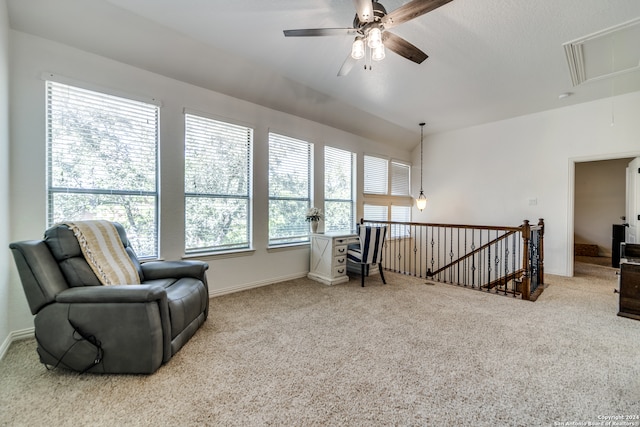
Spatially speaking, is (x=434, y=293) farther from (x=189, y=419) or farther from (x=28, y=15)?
(x=28, y=15)

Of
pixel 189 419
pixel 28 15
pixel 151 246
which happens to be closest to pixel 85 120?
pixel 28 15

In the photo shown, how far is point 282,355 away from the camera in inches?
80.7

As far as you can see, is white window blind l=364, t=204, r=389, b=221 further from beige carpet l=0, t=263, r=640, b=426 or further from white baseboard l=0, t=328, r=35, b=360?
white baseboard l=0, t=328, r=35, b=360

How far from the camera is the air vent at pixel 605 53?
259cm

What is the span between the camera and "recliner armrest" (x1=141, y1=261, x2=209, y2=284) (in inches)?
97.7

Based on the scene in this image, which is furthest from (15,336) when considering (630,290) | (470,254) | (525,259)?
(470,254)

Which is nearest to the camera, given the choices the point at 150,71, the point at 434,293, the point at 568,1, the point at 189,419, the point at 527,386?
the point at 189,419

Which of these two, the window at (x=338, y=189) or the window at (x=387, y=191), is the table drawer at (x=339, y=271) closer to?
the window at (x=338, y=189)

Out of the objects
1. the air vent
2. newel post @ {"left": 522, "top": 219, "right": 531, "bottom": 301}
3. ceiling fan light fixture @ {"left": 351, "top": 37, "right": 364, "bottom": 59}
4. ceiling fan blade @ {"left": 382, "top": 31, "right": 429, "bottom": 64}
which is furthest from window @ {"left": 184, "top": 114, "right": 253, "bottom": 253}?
the air vent

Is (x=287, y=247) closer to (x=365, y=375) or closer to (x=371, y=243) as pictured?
(x=371, y=243)

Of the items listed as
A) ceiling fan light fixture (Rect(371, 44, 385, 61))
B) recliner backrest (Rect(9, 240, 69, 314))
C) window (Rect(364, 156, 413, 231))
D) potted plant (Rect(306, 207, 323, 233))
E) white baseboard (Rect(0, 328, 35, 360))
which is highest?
ceiling fan light fixture (Rect(371, 44, 385, 61))

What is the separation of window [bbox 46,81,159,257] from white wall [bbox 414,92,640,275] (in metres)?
5.77

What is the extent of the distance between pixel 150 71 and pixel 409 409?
13.0 ft

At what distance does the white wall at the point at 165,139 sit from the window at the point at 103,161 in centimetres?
9
